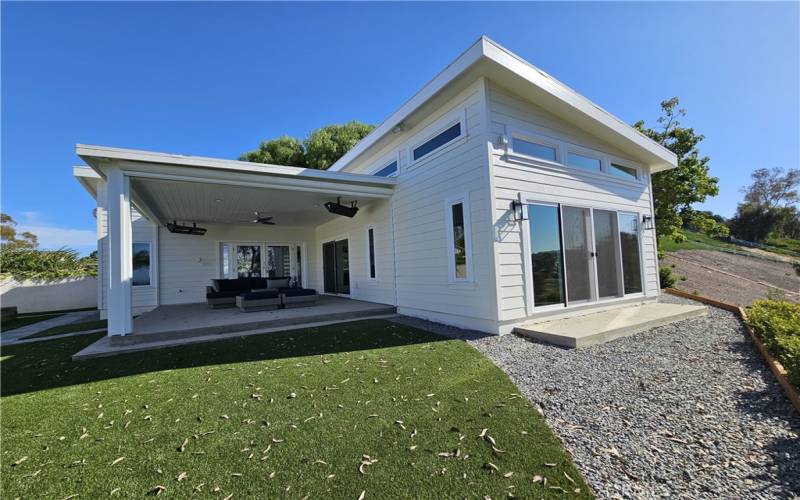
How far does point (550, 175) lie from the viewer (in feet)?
21.4

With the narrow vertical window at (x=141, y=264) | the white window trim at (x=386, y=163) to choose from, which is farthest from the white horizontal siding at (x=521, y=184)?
the narrow vertical window at (x=141, y=264)

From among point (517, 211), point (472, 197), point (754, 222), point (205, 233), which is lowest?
point (517, 211)

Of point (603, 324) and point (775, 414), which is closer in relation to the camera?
point (775, 414)

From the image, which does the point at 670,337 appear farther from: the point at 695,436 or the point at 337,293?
the point at 337,293

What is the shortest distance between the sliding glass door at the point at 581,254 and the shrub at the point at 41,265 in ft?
57.7

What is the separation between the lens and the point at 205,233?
38.0ft

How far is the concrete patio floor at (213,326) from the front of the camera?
537cm

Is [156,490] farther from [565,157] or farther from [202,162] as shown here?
[565,157]

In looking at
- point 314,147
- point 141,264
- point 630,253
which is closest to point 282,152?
point 314,147

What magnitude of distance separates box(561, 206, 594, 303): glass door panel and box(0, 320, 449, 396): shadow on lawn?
303 centimetres

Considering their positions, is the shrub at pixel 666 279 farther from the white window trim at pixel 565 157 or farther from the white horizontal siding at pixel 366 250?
the white horizontal siding at pixel 366 250

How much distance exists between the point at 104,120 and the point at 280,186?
9497mm

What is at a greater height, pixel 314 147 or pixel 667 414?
pixel 314 147

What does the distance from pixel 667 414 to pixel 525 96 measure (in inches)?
216
